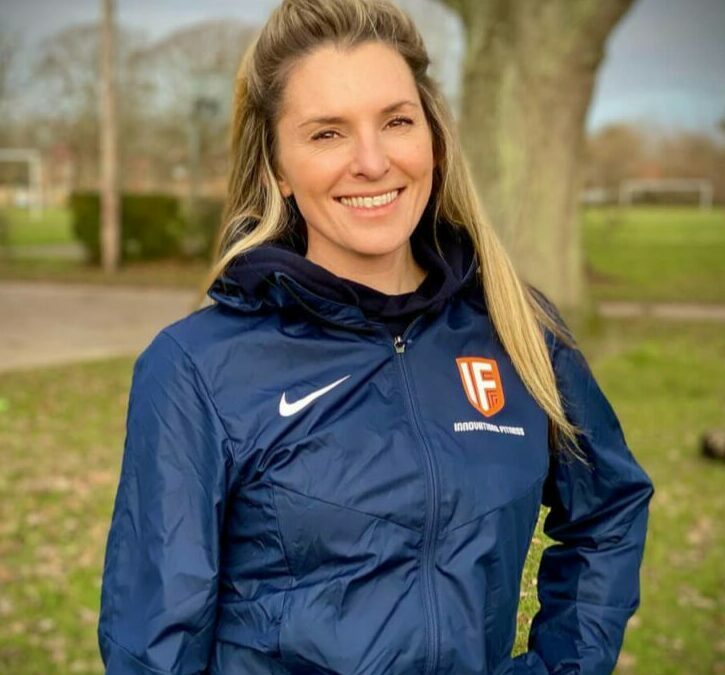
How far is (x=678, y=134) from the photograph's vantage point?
51594 millimetres

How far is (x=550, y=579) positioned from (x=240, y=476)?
0.67 metres

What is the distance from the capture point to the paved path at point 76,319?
11.4m

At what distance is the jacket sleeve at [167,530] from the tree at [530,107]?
758 cm

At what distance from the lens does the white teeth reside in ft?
5.78

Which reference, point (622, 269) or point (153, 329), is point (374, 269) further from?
point (622, 269)

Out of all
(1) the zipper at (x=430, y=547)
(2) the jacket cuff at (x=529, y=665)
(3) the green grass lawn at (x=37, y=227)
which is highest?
(1) the zipper at (x=430, y=547)

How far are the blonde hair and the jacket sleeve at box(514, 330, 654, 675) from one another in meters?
0.05

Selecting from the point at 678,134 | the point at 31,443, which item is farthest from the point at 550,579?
the point at 678,134

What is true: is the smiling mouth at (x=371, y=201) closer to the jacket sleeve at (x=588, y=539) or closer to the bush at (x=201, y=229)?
the jacket sleeve at (x=588, y=539)

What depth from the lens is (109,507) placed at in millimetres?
5898

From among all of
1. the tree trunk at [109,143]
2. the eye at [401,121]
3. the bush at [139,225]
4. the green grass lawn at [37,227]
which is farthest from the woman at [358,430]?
the green grass lawn at [37,227]

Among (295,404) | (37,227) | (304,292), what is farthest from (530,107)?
(37,227)

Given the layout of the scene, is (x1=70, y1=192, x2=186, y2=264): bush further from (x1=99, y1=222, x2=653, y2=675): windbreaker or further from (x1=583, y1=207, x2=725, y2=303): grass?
(x1=99, y1=222, x2=653, y2=675): windbreaker

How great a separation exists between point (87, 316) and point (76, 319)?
0.37m
